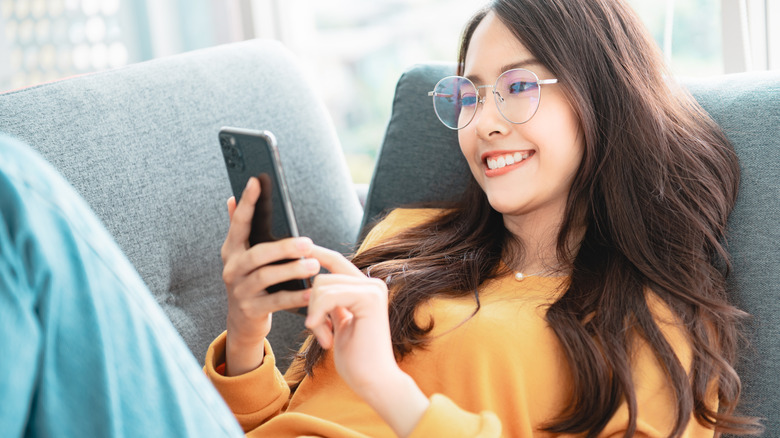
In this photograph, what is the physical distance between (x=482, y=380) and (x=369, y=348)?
21 cm

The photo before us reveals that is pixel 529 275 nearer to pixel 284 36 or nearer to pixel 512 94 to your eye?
pixel 512 94

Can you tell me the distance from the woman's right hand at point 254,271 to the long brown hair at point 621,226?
0.16 meters

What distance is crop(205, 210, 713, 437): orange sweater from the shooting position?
96 centimetres

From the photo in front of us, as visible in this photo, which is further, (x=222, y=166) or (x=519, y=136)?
(x=222, y=166)

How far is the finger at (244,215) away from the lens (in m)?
0.86

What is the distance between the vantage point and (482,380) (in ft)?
3.26

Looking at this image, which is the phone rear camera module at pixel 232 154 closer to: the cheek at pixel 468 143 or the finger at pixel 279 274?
the finger at pixel 279 274

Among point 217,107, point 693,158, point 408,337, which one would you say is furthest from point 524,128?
point 217,107

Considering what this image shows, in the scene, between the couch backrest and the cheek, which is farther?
the cheek

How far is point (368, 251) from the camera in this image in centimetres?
127

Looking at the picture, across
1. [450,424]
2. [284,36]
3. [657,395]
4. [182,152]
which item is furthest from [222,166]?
[284,36]

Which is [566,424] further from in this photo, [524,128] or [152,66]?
[152,66]

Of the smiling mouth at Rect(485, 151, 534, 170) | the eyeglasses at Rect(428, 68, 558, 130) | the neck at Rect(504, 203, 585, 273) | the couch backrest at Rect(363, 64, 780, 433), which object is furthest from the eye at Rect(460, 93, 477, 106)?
the couch backrest at Rect(363, 64, 780, 433)

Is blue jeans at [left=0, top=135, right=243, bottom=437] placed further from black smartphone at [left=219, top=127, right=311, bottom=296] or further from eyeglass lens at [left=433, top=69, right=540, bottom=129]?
eyeglass lens at [left=433, top=69, right=540, bottom=129]
